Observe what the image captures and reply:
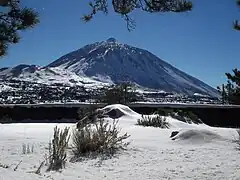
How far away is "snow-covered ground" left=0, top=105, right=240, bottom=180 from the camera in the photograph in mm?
4031

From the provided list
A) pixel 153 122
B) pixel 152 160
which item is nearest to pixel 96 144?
pixel 152 160

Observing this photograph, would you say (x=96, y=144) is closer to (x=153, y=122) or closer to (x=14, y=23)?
(x=14, y=23)

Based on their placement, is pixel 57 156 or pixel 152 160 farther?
pixel 152 160

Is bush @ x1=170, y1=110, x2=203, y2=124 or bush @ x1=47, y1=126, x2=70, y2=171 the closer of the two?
bush @ x1=47, y1=126, x2=70, y2=171

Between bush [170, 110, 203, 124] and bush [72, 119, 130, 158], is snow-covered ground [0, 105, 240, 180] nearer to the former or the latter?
bush [72, 119, 130, 158]

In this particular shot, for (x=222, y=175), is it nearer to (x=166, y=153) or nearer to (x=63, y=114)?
(x=166, y=153)

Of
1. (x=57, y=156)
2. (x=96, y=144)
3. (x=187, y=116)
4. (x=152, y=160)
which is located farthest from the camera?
(x=187, y=116)

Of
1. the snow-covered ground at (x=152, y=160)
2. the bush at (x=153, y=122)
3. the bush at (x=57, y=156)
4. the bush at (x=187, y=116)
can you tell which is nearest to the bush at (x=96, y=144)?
the snow-covered ground at (x=152, y=160)

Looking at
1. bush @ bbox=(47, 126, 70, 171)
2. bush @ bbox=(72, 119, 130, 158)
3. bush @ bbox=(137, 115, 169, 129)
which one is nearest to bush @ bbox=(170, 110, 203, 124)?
bush @ bbox=(137, 115, 169, 129)

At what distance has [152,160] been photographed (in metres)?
4.88

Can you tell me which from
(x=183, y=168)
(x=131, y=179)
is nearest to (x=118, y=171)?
(x=131, y=179)

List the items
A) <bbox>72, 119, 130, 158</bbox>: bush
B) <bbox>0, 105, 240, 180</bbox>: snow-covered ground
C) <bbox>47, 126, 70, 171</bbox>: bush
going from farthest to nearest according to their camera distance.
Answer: <bbox>72, 119, 130, 158</bbox>: bush
<bbox>47, 126, 70, 171</bbox>: bush
<bbox>0, 105, 240, 180</bbox>: snow-covered ground

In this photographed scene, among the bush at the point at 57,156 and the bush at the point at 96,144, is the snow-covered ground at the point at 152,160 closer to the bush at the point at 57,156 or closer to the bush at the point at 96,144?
Answer: the bush at the point at 57,156

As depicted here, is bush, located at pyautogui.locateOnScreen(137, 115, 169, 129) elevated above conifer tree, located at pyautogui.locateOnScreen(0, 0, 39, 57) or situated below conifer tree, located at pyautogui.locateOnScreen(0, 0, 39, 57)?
below
